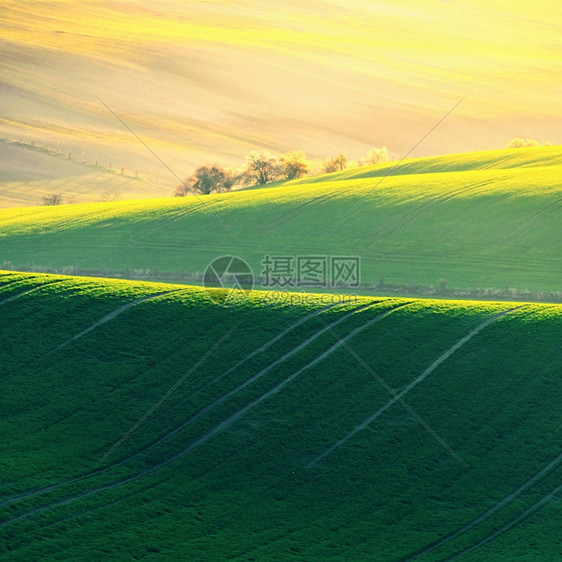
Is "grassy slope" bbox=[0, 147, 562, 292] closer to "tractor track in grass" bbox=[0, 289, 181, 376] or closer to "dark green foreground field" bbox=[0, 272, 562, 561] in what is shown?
"dark green foreground field" bbox=[0, 272, 562, 561]

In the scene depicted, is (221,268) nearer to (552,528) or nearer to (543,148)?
(552,528)

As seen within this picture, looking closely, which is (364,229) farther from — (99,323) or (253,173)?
(253,173)

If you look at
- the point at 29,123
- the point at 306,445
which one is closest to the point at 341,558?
the point at 306,445

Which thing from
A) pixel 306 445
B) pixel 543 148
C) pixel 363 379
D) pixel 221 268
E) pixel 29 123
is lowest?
pixel 306 445

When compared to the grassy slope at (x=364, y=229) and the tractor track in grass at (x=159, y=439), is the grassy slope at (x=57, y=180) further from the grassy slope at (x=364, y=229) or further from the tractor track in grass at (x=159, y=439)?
the tractor track in grass at (x=159, y=439)

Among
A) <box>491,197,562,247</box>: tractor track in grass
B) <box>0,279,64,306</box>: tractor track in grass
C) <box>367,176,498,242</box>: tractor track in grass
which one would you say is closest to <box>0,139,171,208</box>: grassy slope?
<box>367,176,498,242</box>: tractor track in grass

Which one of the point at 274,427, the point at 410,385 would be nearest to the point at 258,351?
the point at 274,427

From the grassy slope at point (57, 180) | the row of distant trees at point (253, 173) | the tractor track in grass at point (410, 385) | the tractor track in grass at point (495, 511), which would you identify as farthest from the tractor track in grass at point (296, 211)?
the grassy slope at point (57, 180)
